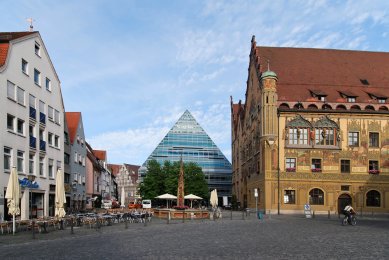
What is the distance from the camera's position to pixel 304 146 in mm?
52656

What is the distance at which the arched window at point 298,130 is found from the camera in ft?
174

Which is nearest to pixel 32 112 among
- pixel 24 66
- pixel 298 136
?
pixel 24 66

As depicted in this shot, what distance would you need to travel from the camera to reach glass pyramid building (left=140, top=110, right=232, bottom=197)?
11825cm

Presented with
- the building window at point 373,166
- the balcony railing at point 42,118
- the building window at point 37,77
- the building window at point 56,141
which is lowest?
the building window at point 373,166

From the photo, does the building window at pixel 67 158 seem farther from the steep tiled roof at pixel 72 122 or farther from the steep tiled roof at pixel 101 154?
the steep tiled roof at pixel 101 154

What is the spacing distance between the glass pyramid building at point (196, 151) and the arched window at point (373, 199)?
67890 mm

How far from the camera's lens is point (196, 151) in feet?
395

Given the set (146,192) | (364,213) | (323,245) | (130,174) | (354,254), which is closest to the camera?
(354,254)

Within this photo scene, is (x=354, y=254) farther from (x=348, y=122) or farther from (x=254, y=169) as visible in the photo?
(x=254, y=169)

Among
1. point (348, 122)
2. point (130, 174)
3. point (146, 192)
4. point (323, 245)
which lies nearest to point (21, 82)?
point (323, 245)

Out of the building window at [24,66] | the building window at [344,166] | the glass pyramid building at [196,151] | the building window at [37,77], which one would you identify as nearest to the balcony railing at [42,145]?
the building window at [37,77]

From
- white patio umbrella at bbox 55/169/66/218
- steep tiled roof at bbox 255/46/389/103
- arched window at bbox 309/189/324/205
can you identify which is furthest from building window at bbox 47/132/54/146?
arched window at bbox 309/189/324/205

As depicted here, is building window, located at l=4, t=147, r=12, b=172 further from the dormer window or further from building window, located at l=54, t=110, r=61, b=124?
the dormer window

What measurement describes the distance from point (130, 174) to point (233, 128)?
226ft
